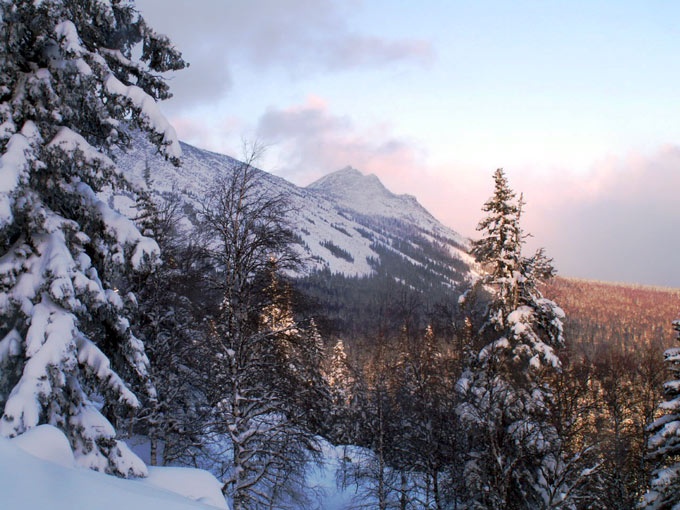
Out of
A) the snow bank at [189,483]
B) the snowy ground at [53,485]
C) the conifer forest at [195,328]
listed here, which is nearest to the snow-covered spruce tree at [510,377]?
the conifer forest at [195,328]

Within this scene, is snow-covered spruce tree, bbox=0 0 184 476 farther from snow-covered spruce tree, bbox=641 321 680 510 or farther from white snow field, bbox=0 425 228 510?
snow-covered spruce tree, bbox=641 321 680 510

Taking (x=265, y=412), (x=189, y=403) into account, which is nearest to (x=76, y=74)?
(x=265, y=412)

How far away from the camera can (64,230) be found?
23.2ft

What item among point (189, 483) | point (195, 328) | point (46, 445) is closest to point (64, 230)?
point (46, 445)

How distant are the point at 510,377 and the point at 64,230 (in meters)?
14.7

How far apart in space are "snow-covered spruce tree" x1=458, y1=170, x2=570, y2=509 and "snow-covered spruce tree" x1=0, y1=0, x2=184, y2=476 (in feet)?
33.3

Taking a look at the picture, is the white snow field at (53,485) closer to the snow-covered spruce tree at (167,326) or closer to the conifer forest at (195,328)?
the conifer forest at (195,328)

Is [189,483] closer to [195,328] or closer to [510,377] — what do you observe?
[195,328]

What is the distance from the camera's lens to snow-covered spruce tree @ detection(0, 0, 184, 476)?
20.9 feet

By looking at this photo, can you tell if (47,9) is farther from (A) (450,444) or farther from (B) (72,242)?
(A) (450,444)

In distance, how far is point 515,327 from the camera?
1605 centimetres

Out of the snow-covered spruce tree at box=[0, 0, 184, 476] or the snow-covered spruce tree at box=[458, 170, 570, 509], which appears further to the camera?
the snow-covered spruce tree at box=[458, 170, 570, 509]

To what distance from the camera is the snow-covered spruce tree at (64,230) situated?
636 centimetres

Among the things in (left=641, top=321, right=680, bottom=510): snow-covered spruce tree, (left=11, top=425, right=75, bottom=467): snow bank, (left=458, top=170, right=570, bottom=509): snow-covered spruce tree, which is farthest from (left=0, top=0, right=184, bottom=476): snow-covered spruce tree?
(left=641, top=321, right=680, bottom=510): snow-covered spruce tree
